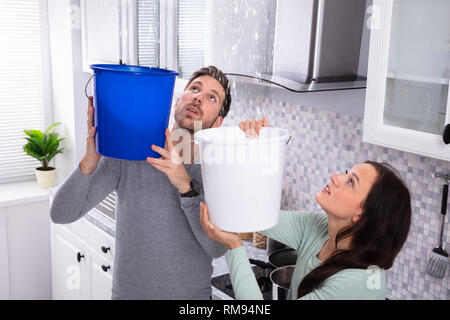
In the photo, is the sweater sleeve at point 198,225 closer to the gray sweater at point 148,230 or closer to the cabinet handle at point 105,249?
the gray sweater at point 148,230

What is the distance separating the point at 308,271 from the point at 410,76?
0.60 meters

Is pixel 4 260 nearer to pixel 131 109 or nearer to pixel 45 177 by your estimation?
pixel 45 177

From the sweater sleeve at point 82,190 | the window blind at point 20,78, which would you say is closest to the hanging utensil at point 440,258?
the sweater sleeve at point 82,190

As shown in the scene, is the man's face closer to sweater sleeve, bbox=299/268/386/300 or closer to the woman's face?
the woman's face

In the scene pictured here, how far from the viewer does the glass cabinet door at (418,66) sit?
136 centimetres

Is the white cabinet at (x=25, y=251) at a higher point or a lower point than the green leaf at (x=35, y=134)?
lower

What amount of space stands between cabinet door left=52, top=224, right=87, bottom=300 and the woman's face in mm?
1867

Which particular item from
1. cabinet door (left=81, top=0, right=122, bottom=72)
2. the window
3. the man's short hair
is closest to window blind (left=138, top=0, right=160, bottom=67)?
the window

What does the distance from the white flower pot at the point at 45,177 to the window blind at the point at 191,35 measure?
1.63 meters

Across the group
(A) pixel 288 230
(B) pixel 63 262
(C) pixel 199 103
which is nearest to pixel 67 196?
(C) pixel 199 103

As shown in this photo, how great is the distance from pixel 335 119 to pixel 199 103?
72 cm
